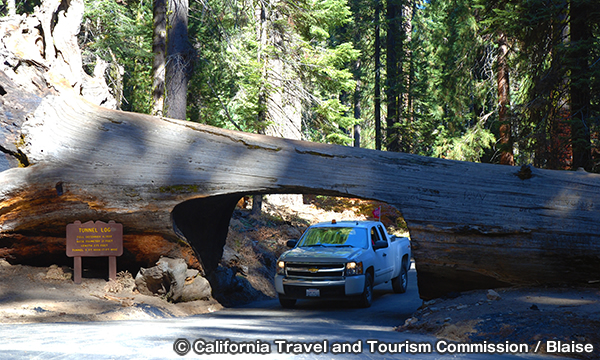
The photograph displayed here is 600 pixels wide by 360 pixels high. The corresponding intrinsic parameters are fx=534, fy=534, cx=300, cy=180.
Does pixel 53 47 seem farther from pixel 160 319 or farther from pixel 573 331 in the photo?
pixel 573 331

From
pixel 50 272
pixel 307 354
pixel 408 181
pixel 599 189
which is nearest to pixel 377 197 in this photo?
pixel 408 181

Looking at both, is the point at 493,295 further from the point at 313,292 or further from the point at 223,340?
the point at 223,340

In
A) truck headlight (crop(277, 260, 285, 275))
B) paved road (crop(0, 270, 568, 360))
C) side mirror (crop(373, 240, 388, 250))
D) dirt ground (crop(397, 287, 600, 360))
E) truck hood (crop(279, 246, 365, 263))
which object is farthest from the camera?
side mirror (crop(373, 240, 388, 250))

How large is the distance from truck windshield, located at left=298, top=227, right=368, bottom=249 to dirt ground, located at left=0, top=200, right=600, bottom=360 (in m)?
2.70

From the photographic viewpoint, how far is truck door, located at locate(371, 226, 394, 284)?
12586 millimetres

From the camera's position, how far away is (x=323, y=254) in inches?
462

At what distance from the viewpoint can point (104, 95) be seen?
13.1m

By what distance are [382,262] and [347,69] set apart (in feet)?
45.6

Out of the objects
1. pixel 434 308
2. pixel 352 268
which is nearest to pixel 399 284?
pixel 352 268

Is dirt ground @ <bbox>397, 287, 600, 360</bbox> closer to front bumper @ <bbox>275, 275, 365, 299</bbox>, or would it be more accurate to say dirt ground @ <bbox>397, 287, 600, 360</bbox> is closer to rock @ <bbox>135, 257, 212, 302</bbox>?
front bumper @ <bbox>275, 275, 365, 299</bbox>

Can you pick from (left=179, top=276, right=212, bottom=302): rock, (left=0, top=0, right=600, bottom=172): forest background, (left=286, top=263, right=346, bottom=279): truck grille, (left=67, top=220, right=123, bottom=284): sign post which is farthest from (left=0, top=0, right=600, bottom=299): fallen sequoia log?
(left=0, top=0, right=600, bottom=172): forest background

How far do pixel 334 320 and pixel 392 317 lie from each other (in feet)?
4.09

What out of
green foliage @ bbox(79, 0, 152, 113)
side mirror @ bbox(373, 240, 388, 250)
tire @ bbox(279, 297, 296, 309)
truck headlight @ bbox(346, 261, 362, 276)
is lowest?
tire @ bbox(279, 297, 296, 309)

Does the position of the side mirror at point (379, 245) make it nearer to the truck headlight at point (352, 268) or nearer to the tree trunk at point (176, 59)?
the truck headlight at point (352, 268)
